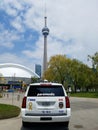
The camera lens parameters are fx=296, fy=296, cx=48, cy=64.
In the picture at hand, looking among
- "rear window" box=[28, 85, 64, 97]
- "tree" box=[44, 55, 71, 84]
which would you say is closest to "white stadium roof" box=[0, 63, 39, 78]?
"tree" box=[44, 55, 71, 84]

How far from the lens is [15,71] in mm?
191125

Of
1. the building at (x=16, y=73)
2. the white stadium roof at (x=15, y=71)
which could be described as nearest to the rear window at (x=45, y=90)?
the building at (x=16, y=73)

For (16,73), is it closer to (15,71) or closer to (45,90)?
(15,71)

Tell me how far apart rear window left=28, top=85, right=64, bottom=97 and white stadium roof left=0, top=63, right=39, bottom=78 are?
6843 inches

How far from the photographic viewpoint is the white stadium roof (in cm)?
18762

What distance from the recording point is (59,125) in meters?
13.1

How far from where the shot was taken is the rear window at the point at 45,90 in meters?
11.7

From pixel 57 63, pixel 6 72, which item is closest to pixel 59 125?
pixel 57 63

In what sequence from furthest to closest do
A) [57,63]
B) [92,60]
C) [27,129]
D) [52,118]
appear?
[57,63] → [92,60] → [27,129] → [52,118]

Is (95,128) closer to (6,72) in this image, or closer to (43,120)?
(43,120)

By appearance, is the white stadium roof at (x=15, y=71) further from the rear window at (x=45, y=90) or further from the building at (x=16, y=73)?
the rear window at (x=45, y=90)

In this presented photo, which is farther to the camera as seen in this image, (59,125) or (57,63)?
(57,63)

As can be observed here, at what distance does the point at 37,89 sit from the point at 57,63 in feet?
212

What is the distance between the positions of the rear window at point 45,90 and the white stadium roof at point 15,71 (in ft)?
570
